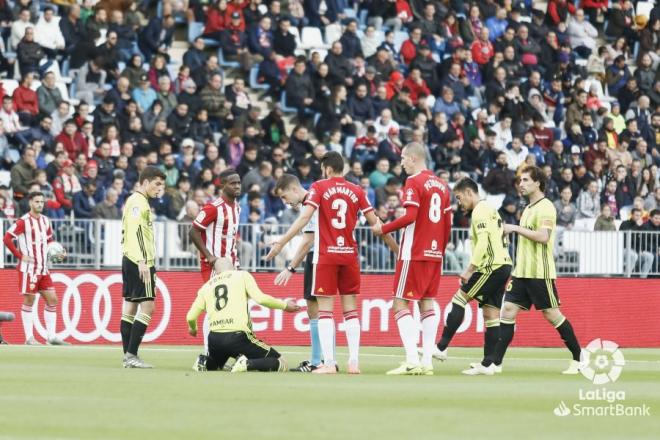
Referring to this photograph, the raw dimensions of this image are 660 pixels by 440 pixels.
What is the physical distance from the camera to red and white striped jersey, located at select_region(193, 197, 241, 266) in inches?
653

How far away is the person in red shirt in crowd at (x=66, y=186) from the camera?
23953 mm

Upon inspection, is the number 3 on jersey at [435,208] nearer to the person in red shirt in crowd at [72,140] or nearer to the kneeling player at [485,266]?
the kneeling player at [485,266]

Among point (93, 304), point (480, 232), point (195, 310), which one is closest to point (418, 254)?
point (480, 232)

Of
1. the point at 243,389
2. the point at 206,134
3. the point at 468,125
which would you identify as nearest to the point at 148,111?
the point at 206,134

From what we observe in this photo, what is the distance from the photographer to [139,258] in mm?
15711

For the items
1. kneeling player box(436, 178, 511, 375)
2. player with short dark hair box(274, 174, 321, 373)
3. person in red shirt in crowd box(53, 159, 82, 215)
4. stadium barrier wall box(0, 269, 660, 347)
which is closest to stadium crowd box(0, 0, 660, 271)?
person in red shirt in crowd box(53, 159, 82, 215)

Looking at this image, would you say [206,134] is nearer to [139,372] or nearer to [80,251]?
[80,251]

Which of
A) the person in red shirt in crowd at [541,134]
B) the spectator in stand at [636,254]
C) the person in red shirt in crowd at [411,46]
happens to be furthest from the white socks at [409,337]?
the person in red shirt in crowd at [541,134]

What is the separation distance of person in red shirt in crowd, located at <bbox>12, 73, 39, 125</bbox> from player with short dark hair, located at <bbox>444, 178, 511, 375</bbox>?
11.5 m

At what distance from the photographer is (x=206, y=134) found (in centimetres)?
2722

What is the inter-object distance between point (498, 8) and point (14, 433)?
1050 inches

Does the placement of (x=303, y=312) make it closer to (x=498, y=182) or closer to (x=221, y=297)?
(x=498, y=182)

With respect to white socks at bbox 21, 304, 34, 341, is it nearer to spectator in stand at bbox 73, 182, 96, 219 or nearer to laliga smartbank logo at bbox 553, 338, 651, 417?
spectator in stand at bbox 73, 182, 96, 219

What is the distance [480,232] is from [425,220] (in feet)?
3.26
